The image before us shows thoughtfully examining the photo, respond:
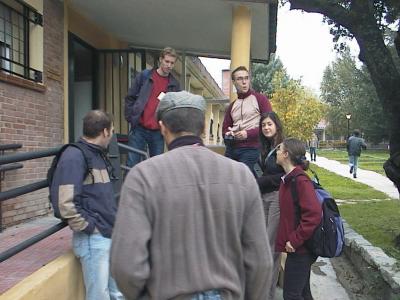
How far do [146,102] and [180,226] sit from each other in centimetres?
340

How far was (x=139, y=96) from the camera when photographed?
5.20m

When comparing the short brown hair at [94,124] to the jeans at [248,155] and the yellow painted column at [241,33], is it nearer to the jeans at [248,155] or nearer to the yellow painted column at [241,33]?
the jeans at [248,155]

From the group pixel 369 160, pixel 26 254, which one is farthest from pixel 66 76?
pixel 369 160

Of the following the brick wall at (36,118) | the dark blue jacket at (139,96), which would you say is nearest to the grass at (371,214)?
the dark blue jacket at (139,96)

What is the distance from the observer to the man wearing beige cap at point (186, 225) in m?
1.88

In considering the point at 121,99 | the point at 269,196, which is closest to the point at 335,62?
the point at 121,99

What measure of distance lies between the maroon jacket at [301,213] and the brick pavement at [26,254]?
1.70 metres

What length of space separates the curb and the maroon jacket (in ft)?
4.38

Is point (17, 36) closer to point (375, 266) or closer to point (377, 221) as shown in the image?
point (375, 266)

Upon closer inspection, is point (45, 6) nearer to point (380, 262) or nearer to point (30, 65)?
point (30, 65)

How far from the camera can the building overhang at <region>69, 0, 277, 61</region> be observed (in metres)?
7.14

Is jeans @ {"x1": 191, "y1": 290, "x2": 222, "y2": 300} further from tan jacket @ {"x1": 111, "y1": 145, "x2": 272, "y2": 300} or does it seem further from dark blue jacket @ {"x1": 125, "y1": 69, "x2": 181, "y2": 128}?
dark blue jacket @ {"x1": 125, "y1": 69, "x2": 181, "y2": 128}

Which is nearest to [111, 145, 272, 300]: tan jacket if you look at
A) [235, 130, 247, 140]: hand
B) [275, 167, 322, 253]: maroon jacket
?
[275, 167, 322, 253]: maroon jacket

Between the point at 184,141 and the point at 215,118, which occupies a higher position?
the point at 215,118
